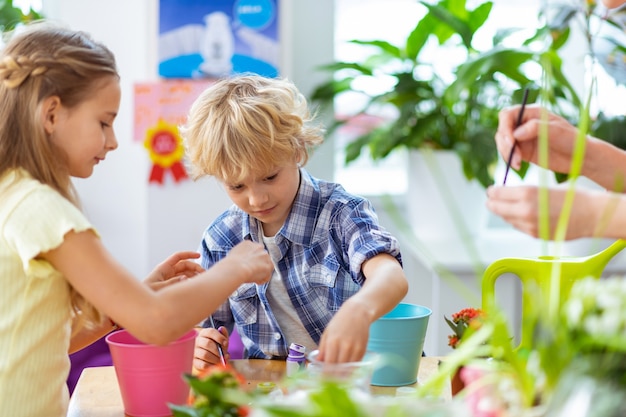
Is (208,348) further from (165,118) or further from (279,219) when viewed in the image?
(165,118)

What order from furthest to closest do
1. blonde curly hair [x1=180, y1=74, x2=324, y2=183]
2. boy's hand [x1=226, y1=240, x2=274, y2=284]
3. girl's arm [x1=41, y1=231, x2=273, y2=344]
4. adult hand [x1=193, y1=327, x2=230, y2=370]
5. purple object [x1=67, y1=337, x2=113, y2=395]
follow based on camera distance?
purple object [x1=67, y1=337, x2=113, y2=395]
blonde curly hair [x1=180, y1=74, x2=324, y2=183]
adult hand [x1=193, y1=327, x2=230, y2=370]
boy's hand [x1=226, y1=240, x2=274, y2=284]
girl's arm [x1=41, y1=231, x2=273, y2=344]

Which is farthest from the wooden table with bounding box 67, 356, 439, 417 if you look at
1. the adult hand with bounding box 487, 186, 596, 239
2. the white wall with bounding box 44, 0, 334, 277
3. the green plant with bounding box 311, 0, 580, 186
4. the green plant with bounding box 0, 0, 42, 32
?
the green plant with bounding box 0, 0, 42, 32

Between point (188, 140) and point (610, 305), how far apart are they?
111cm

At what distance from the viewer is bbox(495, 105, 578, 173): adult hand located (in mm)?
1130

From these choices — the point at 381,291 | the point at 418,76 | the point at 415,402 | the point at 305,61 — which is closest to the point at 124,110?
the point at 305,61

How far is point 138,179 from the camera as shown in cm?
287

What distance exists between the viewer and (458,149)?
2859 mm

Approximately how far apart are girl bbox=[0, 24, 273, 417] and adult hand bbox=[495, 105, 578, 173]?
41cm

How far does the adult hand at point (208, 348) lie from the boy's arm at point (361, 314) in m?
0.30

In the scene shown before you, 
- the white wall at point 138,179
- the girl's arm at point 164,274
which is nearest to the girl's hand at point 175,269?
the girl's arm at point 164,274

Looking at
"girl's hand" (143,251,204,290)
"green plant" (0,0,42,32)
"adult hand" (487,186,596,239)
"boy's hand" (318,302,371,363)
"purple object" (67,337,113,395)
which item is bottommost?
"purple object" (67,337,113,395)

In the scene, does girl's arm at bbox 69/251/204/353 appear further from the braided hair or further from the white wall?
the white wall

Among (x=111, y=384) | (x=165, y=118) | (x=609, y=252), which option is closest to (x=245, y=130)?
(x=111, y=384)

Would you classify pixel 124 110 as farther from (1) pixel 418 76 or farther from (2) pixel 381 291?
(2) pixel 381 291
